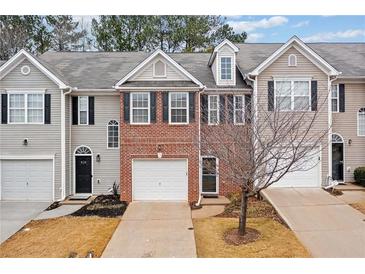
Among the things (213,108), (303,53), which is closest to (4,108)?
(213,108)

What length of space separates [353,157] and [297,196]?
4.76 m

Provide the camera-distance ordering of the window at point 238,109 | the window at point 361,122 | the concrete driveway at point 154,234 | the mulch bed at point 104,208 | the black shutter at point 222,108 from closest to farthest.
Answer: the concrete driveway at point 154,234, the mulch bed at point 104,208, the window at point 238,109, the black shutter at point 222,108, the window at point 361,122

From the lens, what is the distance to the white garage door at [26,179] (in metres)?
15.1

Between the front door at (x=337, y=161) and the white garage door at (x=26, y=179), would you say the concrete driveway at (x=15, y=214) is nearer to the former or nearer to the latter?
the white garage door at (x=26, y=179)

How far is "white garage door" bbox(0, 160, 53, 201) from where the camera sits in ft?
49.4

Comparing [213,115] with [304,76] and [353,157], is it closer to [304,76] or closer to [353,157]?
[304,76]

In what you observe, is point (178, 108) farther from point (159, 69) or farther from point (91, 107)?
point (91, 107)

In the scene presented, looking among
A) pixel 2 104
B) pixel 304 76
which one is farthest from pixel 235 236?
pixel 2 104

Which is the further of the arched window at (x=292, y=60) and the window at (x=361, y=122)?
the window at (x=361, y=122)

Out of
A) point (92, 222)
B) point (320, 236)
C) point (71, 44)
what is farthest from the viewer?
point (71, 44)

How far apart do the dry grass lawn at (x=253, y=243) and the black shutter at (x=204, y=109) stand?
536 cm

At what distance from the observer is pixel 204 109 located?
15.2m

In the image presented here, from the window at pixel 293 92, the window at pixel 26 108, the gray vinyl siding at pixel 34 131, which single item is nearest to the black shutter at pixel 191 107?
the window at pixel 293 92

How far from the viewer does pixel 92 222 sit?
11.8 meters
